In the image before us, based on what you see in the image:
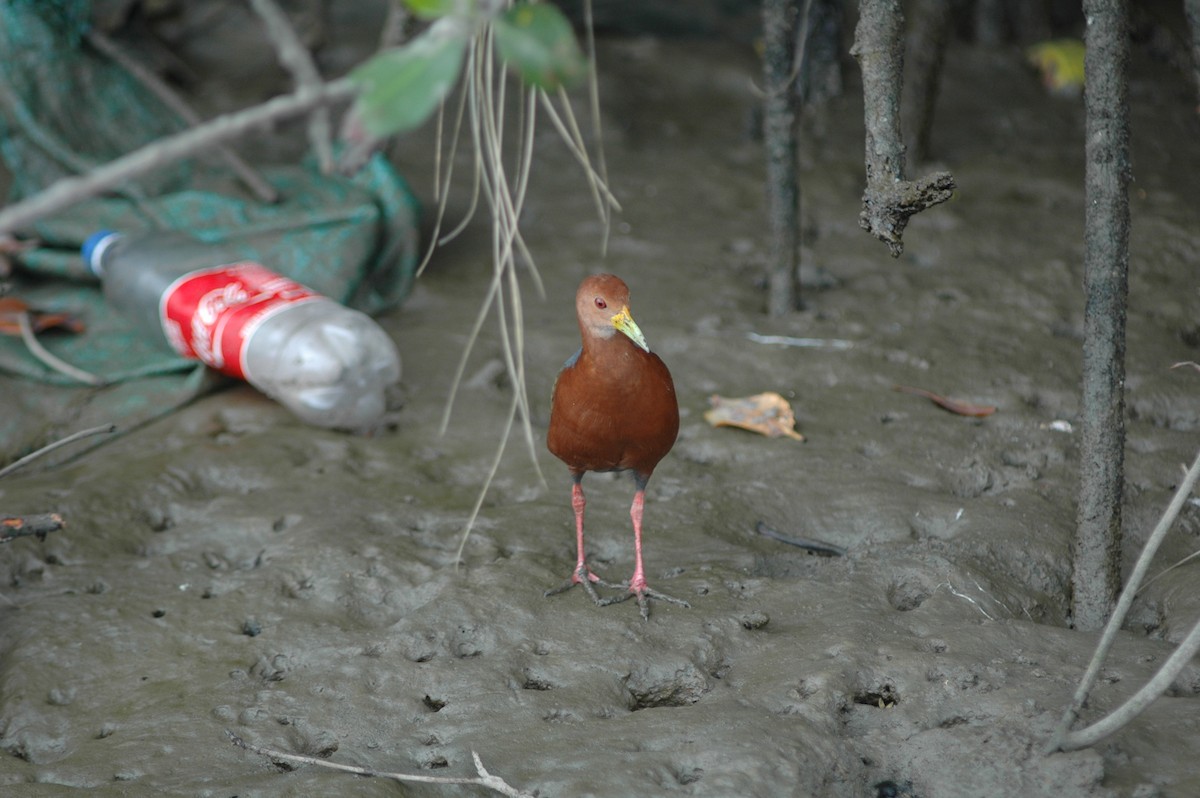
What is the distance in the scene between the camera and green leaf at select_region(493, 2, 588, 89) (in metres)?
1.18

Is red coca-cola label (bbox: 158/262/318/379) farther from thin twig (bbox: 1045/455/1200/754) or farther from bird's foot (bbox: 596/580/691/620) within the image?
thin twig (bbox: 1045/455/1200/754)

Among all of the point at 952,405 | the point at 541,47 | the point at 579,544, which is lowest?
the point at 579,544

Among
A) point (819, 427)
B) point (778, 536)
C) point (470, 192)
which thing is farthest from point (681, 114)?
point (778, 536)

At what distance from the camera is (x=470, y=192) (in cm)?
562

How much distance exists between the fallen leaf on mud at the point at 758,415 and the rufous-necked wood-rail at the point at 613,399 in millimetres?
889

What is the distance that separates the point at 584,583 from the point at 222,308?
1811 mm

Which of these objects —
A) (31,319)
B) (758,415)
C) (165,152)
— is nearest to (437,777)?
(165,152)

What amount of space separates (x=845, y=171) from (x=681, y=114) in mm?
1154

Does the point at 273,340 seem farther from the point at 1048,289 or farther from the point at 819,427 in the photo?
the point at 1048,289

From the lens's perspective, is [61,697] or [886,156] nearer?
[886,156]

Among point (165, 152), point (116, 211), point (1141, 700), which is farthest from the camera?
point (116, 211)

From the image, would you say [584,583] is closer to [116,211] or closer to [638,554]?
[638,554]

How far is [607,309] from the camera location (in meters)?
3.01

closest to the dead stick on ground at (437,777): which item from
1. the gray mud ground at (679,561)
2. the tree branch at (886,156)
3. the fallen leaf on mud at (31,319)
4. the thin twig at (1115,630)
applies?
the gray mud ground at (679,561)
